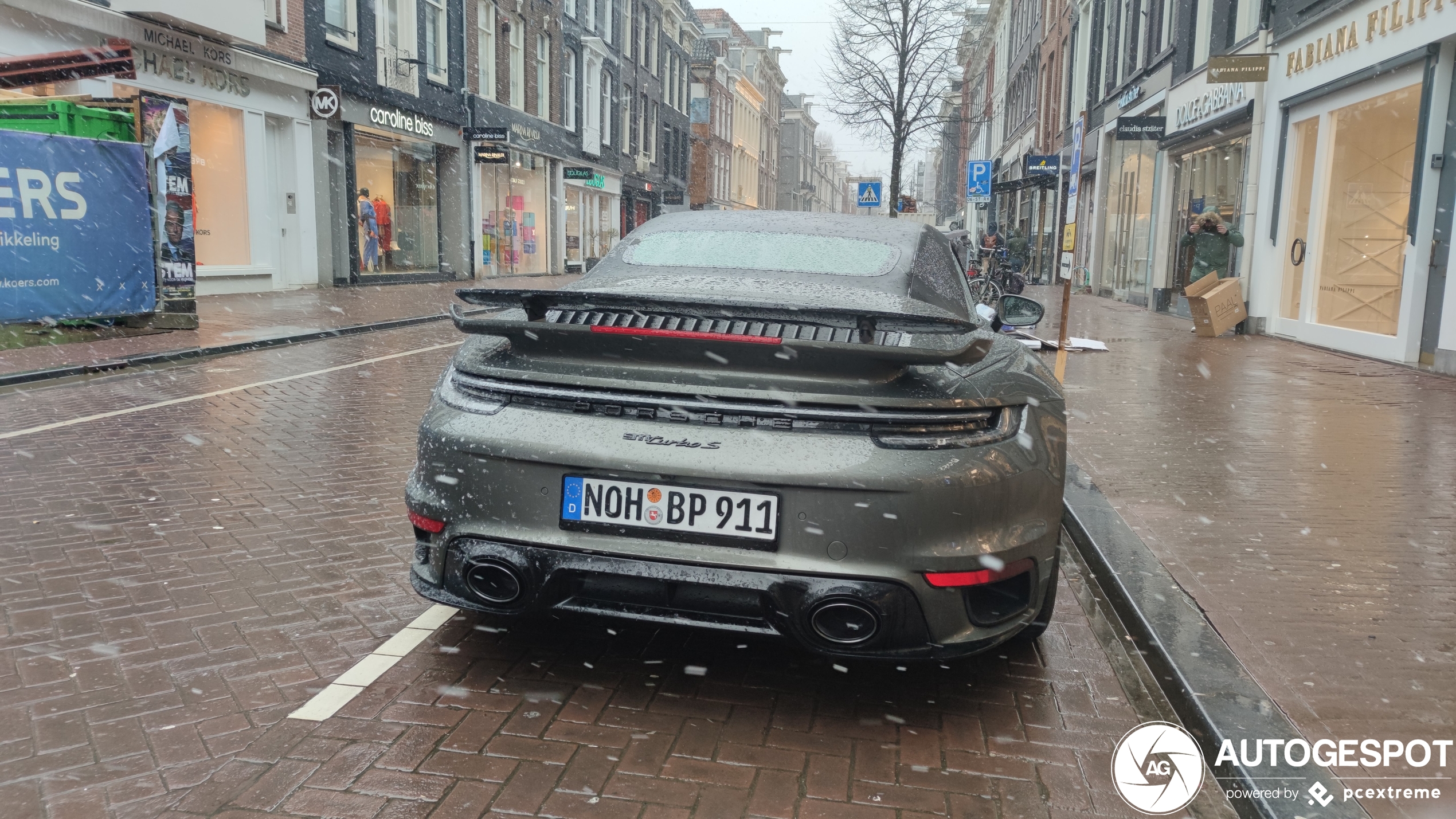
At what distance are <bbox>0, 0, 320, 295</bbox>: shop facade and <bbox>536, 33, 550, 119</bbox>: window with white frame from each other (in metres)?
13.9

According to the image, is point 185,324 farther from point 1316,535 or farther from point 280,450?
point 1316,535

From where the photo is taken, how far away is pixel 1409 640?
3.40m

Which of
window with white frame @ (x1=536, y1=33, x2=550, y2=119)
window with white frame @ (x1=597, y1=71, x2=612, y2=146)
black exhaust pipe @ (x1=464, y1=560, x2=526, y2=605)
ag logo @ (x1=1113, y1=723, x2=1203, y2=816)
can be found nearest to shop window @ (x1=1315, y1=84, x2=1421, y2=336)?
ag logo @ (x1=1113, y1=723, x2=1203, y2=816)

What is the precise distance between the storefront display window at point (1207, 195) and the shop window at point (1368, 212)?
94.4 inches

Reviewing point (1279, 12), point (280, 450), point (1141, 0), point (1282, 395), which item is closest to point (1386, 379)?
point (1282, 395)

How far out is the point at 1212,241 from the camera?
50.7 ft

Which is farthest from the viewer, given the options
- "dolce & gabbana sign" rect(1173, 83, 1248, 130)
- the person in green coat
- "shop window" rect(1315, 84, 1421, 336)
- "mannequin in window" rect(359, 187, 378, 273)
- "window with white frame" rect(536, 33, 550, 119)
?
"window with white frame" rect(536, 33, 550, 119)

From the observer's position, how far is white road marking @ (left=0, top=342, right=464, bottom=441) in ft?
22.1

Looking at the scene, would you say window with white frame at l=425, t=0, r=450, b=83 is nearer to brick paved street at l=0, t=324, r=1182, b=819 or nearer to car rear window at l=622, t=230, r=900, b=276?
brick paved street at l=0, t=324, r=1182, b=819

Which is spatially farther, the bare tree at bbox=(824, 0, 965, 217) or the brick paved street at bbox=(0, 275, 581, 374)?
the bare tree at bbox=(824, 0, 965, 217)

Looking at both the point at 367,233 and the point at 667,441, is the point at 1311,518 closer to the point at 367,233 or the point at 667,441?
the point at 667,441

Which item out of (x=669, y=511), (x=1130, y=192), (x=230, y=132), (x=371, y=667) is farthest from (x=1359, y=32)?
(x=230, y=132)

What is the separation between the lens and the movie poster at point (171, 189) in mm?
11969

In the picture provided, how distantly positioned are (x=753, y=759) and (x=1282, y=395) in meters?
7.78
